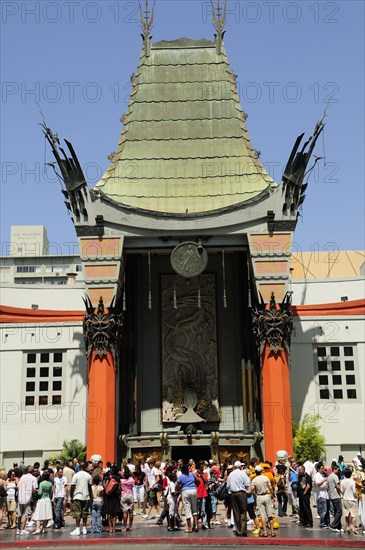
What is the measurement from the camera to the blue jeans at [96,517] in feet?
69.0

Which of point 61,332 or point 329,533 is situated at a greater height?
point 61,332

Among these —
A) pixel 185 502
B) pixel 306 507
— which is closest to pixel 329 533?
pixel 306 507

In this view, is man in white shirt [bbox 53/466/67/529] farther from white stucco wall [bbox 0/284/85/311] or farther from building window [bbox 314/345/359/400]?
white stucco wall [bbox 0/284/85/311]

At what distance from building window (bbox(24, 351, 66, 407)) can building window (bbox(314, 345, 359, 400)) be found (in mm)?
14227

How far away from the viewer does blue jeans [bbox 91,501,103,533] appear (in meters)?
21.0

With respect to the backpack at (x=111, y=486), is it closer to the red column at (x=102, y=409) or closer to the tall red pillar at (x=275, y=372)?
the red column at (x=102, y=409)

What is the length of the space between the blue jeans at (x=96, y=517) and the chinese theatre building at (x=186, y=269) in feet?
52.6

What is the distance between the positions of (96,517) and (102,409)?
1656 centimetres

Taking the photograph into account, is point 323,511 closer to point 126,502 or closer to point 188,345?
point 126,502

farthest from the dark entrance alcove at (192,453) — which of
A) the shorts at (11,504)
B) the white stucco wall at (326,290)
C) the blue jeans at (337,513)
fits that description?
the blue jeans at (337,513)

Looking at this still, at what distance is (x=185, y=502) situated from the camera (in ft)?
68.9

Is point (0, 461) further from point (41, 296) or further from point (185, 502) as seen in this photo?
point (185, 502)

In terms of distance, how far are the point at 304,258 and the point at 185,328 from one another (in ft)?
122

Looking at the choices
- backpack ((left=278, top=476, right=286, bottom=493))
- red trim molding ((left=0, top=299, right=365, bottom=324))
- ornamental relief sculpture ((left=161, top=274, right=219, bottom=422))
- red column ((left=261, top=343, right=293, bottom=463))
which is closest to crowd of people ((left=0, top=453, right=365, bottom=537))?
backpack ((left=278, top=476, right=286, bottom=493))
